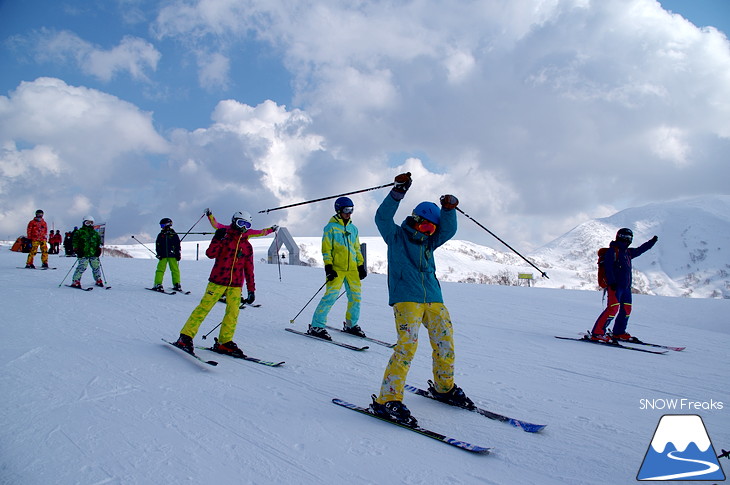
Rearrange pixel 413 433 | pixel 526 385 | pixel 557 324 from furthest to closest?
pixel 557 324 < pixel 526 385 < pixel 413 433

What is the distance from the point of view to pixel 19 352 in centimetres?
518

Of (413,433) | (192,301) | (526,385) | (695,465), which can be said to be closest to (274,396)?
(413,433)

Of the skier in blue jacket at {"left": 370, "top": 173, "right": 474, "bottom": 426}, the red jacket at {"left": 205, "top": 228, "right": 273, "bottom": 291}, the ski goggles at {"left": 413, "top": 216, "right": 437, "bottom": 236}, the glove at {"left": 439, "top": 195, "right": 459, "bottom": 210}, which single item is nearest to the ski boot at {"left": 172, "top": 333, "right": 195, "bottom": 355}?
the red jacket at {"left": 205, "top": 228, "right": 273, "bottom": 291}

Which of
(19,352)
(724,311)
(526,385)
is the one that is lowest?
(19,352)

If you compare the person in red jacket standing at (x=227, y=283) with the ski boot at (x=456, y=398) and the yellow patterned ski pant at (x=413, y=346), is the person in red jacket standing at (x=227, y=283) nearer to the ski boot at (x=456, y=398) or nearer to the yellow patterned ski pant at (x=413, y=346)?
the yellow patterned ski pant at (x=413, y=346)

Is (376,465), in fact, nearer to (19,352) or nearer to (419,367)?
(419,367)

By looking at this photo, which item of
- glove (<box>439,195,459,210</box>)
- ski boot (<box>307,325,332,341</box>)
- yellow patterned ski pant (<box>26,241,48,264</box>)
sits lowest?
ski boot (<box>307,325,332,341</box>)

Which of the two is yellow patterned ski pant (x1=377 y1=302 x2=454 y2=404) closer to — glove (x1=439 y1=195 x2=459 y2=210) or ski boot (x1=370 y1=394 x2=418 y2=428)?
ski boot (x1=370 y1=394 x2=418 y2=428)

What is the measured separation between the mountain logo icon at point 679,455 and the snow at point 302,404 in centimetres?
12

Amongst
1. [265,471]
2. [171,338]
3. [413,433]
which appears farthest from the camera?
[171,338]

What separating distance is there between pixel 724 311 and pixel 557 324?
16.0ft

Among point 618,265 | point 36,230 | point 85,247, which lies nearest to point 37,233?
point 36,230

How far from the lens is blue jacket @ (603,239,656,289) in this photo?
7.66m

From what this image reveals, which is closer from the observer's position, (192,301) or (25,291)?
(192,301)
